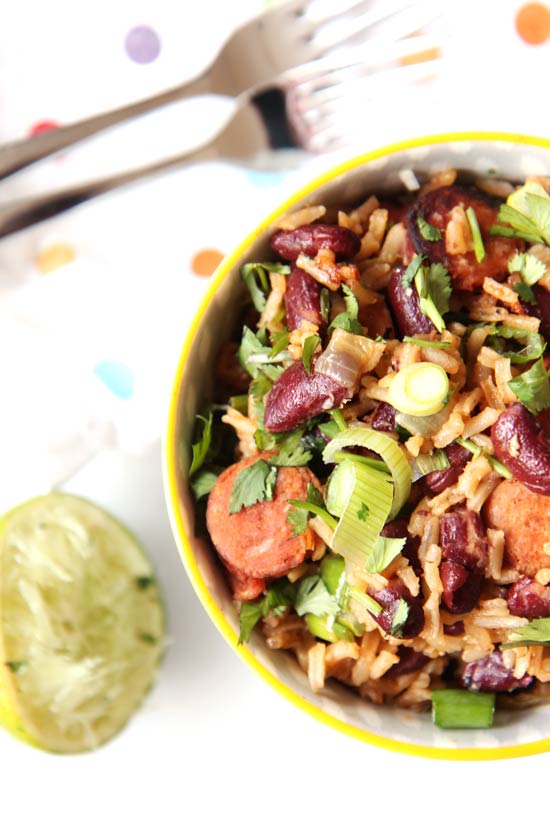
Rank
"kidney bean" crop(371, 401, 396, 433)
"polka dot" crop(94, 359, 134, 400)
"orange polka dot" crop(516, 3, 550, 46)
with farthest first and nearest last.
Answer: "polka dot" crop(94, 359, 134, 400), "orange polka dot" crop(516, 3, 550, 46), "kidney bean" crop(371, 401, 396, 433)

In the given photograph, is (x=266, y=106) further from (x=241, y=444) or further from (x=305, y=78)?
(x=241, y=444)

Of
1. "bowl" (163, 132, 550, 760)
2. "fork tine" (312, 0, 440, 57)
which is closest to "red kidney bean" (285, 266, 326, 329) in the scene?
"bowl" (163, 132, 550, 760)

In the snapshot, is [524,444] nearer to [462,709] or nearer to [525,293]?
[525,293]

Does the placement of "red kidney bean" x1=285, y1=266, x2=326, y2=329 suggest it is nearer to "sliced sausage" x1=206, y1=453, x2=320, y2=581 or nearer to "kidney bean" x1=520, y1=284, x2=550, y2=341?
"sliced sausage" x1=206, y1=453, x2=320, y2=581

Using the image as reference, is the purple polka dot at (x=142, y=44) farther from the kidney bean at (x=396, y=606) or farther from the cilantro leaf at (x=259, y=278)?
the kidney bean at (x=396, y=606)

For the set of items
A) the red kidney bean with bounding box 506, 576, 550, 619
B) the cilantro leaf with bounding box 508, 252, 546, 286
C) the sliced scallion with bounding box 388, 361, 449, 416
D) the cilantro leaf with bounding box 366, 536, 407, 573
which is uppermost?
the sliced scallion with bounding box 388, 361, 449, 416

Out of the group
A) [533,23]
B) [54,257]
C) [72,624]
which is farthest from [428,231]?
[72,624]
